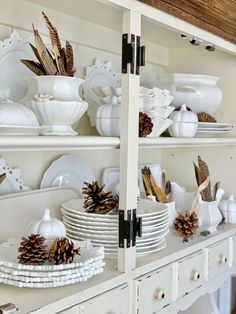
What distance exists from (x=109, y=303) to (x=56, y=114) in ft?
1.43

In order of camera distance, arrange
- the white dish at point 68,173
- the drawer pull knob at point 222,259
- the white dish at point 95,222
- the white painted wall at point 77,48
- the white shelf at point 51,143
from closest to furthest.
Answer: the white shelf at point 51,143 < the white dish at point 95,222 < the white painted wall at point 77,48 < the white dish at point 68,173 < the drawer pull knob at point 222,259

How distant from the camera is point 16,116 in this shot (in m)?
1.00

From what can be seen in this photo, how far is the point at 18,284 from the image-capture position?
950 millimetres

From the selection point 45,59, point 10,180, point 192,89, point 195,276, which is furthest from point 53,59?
point 195,276

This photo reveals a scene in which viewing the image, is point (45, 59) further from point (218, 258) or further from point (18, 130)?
point (218, 258)

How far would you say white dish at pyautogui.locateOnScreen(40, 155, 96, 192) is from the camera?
55.0 inches

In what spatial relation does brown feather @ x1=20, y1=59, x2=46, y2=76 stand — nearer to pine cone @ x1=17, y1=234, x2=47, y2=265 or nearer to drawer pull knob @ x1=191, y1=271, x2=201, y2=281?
pine cone @ x1=17, y1=234, x2=47, y2=265

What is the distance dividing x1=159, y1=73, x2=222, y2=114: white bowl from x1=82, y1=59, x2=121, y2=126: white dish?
0.55 ft

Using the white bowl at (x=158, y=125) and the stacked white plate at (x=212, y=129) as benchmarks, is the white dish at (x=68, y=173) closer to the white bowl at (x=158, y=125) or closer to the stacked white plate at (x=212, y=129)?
the white bowl at (x=158, y=125)

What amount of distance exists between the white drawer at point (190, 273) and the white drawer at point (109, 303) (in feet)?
0.82

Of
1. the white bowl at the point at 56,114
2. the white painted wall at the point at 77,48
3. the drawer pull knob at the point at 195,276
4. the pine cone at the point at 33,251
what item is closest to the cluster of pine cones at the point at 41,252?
the pine cone at the point at 33,251

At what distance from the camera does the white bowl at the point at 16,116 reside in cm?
98

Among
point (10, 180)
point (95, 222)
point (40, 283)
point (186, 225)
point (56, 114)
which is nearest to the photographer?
point (40, 283)

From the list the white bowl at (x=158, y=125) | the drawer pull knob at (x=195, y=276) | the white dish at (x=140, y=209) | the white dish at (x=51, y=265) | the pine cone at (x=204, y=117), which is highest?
the pine cone at (x=204, y=117)
